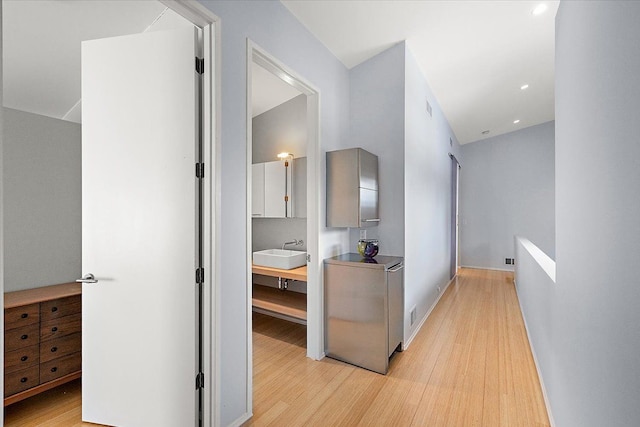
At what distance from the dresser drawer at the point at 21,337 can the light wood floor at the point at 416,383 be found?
1499mm

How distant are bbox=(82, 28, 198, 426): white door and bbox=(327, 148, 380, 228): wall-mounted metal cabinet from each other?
1.37m

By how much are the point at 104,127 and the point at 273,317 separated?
9.21 feet

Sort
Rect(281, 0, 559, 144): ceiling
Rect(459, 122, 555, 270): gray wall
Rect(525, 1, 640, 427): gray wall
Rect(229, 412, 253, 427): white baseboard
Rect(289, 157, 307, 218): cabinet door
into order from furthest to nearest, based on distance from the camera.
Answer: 1. Rect(459, 122, 555, 270): gray wall
2. Rect(289, 157, 307, 218): cabinet door
3. Rect(281, 0, 559, 144): ceiling
4. Rect(229, 412, 253, 427): white baseboard
5. Rect(525, 1, 640, 427): gray wall

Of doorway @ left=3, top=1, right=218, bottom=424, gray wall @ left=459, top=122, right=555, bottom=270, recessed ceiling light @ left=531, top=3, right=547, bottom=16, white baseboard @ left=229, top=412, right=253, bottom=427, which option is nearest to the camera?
doorway @ left=3, top=1, right=218, bottom=424

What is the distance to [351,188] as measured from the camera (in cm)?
258

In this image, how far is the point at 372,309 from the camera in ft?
7.79

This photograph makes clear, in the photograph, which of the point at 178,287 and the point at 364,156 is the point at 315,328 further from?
the point at 364,156

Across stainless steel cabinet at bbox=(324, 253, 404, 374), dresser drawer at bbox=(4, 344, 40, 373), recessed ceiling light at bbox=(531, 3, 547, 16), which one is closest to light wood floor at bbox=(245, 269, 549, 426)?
stainless steel cabinet at bbox=(324, 253, 404, 374)

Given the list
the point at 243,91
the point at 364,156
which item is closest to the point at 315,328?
the point at 364,156

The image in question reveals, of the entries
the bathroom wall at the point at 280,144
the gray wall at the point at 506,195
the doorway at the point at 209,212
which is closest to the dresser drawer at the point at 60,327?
the doorway at the point at 209,212

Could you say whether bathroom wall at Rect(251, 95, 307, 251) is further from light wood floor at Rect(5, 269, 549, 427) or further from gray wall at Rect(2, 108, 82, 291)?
gray wall at Rect(2, 108, 82, 291)

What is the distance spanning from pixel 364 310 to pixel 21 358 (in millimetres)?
2339

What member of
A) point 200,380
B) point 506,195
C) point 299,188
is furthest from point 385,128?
point 506,195

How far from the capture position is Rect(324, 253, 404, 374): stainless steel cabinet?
2340 millimetres
